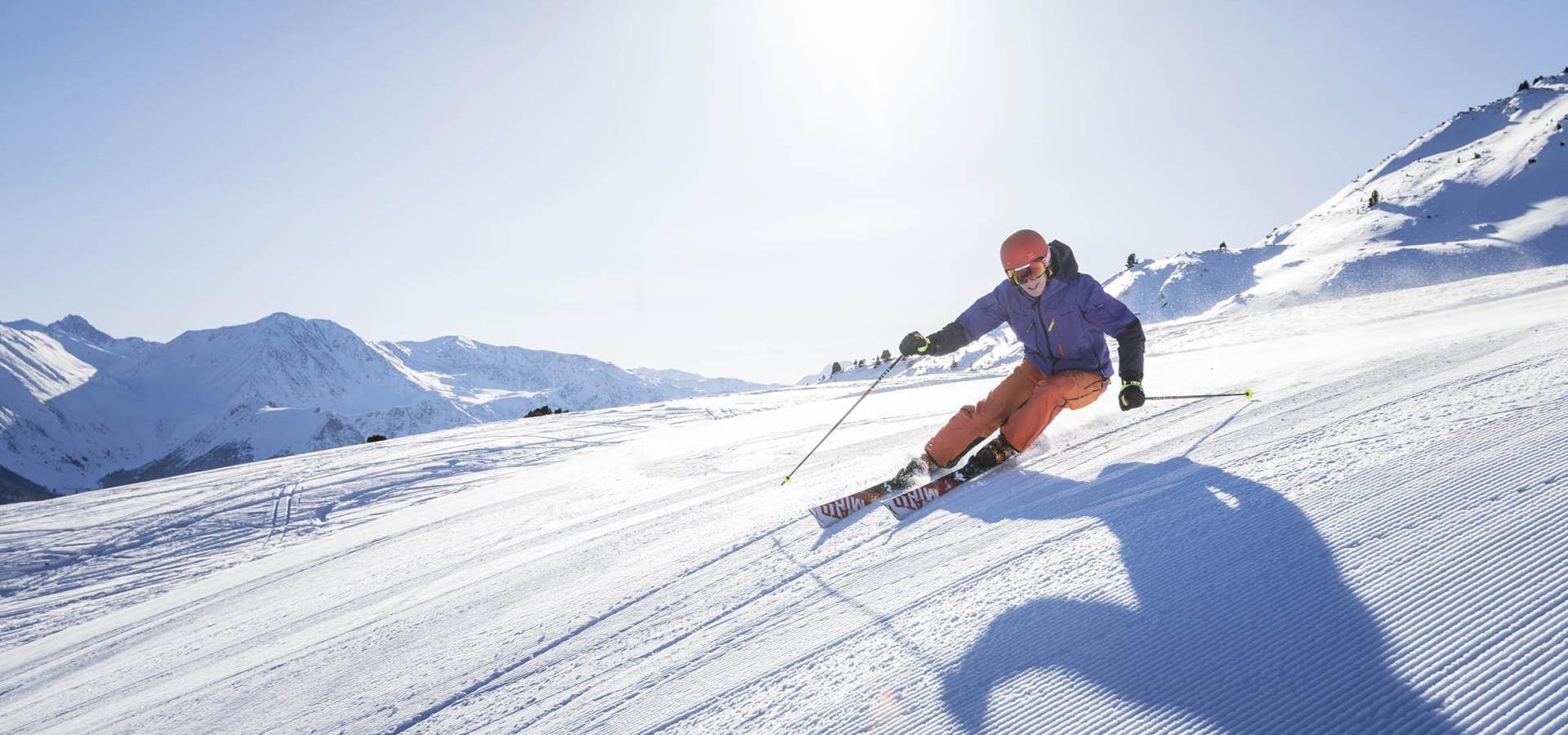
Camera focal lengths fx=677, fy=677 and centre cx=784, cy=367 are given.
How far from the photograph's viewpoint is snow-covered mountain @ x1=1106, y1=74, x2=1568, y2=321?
29.1 m

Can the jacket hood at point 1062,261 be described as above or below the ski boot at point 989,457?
above

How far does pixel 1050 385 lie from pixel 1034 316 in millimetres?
674

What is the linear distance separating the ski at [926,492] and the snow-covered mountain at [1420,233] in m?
29.2

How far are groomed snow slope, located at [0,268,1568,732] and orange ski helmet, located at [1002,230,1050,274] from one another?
1.40 meters

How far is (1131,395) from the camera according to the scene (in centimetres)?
482

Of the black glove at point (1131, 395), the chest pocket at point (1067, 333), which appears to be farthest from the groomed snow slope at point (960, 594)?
the chest pocket at point (1067, 333)

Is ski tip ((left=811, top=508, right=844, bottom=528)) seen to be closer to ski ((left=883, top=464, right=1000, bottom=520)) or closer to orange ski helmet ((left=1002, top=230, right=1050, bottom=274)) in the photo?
ski ((left=883, top=464, right=1000, bottom=520))

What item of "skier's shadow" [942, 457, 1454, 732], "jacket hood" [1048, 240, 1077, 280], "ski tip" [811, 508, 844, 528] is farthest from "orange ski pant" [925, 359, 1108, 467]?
"skier's shadow" [942, 457, 1454, 732]

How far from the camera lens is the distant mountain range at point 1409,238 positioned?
29.0 m

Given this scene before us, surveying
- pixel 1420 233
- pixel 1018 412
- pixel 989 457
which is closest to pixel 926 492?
pixel 989 457

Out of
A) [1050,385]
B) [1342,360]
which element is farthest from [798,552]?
[1342,360]

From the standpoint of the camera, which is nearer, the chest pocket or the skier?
the skier

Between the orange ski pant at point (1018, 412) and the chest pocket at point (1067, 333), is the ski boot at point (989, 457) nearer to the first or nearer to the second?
the orange ski pant at point (1018, 412)

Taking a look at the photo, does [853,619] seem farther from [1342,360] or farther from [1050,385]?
[1342,360]
